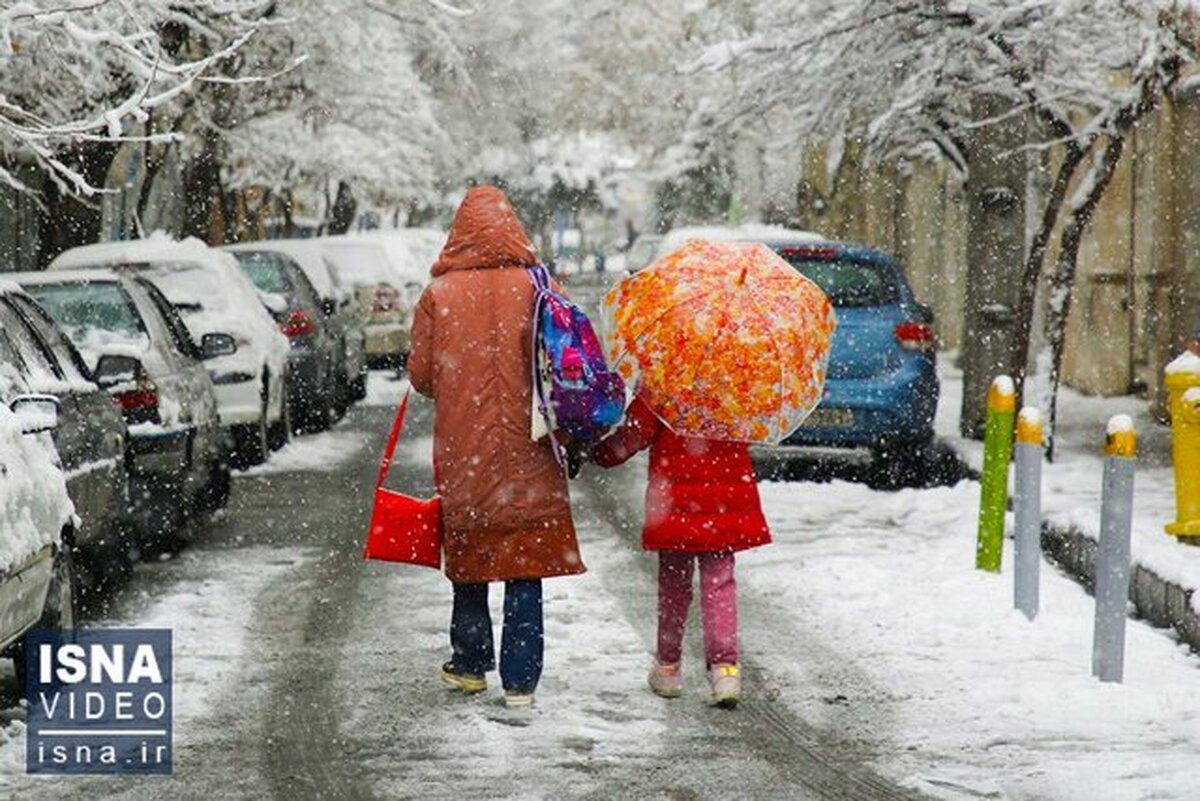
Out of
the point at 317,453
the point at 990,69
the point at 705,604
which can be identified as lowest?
the point at 317,453

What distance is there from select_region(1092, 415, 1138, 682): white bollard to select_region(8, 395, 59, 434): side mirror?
396cm

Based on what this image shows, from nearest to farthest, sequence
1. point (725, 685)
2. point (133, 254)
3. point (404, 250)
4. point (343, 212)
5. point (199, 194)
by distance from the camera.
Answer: point (725, 685), point (133, 254), point (199, 194), point (404, 250), point (343, 212)

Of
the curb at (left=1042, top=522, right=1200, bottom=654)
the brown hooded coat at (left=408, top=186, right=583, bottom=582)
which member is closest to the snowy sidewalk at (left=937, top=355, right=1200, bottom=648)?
the curb at (left=1042, top=522, right=1200, bottom=654)

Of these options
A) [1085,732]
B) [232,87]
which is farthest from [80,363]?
[232,87]

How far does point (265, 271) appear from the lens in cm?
1975

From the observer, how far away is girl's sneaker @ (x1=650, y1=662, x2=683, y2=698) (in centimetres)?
800

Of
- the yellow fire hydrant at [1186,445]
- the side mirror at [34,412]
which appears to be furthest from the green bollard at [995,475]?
the side mirror at [34,412]

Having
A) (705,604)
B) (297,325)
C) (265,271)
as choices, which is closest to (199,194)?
(265,271)

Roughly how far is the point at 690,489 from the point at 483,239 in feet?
3.78

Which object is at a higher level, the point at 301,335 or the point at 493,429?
the point at 493,429

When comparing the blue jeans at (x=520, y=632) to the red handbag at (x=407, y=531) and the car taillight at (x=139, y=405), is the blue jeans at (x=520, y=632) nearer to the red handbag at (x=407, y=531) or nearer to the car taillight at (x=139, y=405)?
the red handbag at (x=407, y=531)

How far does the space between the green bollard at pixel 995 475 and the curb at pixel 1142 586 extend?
1.76ft

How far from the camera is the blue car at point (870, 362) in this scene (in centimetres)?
1476

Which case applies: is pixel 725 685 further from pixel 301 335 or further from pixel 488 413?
pixel 301 335
